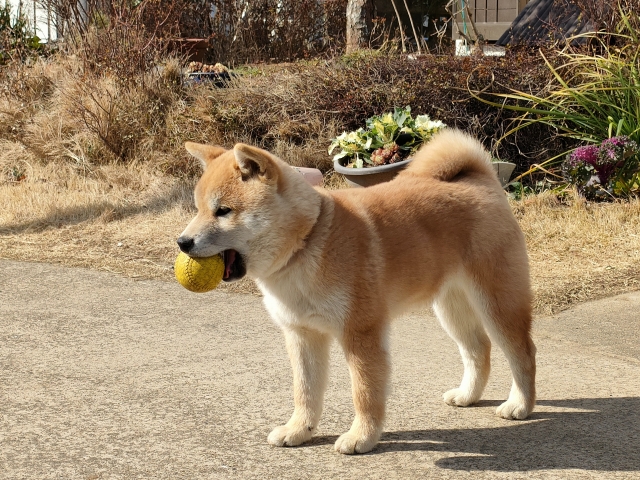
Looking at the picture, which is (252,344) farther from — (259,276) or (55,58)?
(55,58)

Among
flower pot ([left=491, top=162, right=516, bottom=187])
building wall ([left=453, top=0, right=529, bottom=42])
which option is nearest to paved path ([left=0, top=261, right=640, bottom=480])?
flower pot ([left=491, top=162, right=516, bottom=187])

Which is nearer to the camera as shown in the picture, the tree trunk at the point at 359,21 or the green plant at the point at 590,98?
the green plant at the point at 590,98

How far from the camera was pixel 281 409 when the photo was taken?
3.99 m

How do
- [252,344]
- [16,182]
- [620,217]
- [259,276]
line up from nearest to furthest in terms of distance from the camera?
[259,276], [252,344], [620,217], [16,182]

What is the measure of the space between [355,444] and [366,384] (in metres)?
0.25

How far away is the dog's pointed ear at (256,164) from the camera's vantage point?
338cm

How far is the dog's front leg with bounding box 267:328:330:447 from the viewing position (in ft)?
Answer: 11.7

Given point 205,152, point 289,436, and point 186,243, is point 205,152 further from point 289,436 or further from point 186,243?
point 289,436

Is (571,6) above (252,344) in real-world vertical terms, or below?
above

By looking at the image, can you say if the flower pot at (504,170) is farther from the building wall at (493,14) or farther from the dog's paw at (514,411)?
the building wall at (493,14)

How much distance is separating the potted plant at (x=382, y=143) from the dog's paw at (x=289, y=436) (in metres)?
3.98

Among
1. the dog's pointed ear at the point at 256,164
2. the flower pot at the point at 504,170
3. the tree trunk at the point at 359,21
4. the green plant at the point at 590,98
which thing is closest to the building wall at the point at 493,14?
the tree trunk at the point at 359,21

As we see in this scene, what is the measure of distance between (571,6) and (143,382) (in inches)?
315

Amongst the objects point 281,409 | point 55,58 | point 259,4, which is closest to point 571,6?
point 259,4
